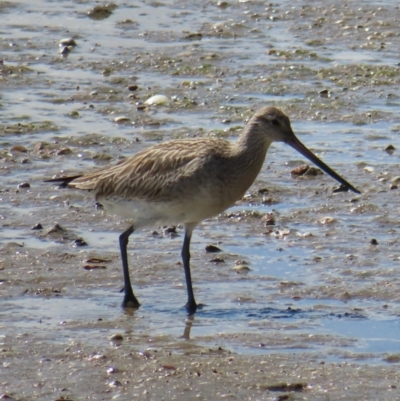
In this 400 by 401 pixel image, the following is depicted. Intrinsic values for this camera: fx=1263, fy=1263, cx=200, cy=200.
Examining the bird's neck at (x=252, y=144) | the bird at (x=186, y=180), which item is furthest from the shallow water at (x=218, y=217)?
the bird's neck at (x=252, y=144)

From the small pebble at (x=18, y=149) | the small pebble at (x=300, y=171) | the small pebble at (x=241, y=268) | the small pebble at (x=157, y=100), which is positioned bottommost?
the small pebble at (x=18, y=149)

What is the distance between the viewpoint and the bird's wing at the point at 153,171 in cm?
832

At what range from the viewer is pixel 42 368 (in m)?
6.91

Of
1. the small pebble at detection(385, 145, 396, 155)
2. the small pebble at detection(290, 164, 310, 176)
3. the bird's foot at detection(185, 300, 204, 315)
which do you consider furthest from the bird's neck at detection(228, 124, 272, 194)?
the small pebble at detection(385, 145, 396, 155)

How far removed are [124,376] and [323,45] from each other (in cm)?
899

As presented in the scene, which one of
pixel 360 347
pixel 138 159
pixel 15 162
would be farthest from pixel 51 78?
pixel 360 347

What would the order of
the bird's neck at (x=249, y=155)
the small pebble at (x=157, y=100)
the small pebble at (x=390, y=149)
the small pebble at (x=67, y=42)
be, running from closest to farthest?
1. the bird's neck at (x=249, y=155)
2. the small pebble at (x=390, y=149)
3. the small pebble at (x=157, y=100)
4. the small pebble at (x=67, y=42)

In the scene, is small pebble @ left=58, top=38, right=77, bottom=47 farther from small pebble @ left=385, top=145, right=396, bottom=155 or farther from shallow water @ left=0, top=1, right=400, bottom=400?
small pebble @ left=385, top=145, right=396, bottom=155

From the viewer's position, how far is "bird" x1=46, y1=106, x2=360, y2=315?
8.23 m

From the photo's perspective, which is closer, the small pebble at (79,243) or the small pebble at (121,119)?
the small pebble at (79,243)

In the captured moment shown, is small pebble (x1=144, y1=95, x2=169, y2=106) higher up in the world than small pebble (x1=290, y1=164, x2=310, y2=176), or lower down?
lower down

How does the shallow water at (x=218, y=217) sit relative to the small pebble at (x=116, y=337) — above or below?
below

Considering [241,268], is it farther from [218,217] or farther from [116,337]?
[116,337]

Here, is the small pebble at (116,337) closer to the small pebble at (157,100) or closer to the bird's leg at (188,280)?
the bird's leg at (188,280)
